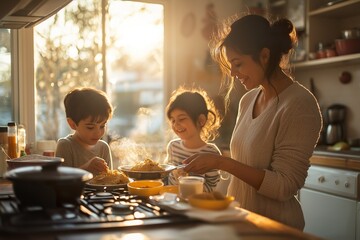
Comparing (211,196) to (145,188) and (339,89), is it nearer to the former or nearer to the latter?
(145,188)

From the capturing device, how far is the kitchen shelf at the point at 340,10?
131 inches

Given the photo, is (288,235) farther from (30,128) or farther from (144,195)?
(30,128)

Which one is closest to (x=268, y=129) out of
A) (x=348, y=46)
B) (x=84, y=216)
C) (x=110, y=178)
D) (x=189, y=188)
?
(x=189, y=188)

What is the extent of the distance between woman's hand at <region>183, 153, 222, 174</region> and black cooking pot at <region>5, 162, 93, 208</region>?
466mm

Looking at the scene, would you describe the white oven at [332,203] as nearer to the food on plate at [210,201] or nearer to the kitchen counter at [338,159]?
the kitchen counter at [338,159]

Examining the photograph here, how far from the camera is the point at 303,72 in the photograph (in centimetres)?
414

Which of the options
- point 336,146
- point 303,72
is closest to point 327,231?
point 336,146

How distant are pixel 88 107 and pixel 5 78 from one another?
1.68 metres

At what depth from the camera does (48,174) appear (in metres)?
1.17

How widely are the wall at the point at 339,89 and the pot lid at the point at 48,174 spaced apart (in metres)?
2.89

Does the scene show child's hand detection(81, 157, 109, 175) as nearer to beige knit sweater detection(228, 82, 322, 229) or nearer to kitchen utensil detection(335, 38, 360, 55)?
beige knit sweater detection(228, 82, 322, 229)

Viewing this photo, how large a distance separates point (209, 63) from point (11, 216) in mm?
3220

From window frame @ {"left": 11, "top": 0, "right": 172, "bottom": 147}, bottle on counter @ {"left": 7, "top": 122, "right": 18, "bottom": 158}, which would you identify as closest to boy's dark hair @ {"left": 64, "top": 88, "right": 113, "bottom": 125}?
bottle on counter @ {"left": 7, "top": 122, "right": 18, "bottom": 158}

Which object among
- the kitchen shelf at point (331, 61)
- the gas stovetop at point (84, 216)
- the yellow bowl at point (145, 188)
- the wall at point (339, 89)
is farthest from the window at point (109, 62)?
the gas stovetop at point (84, 216)
